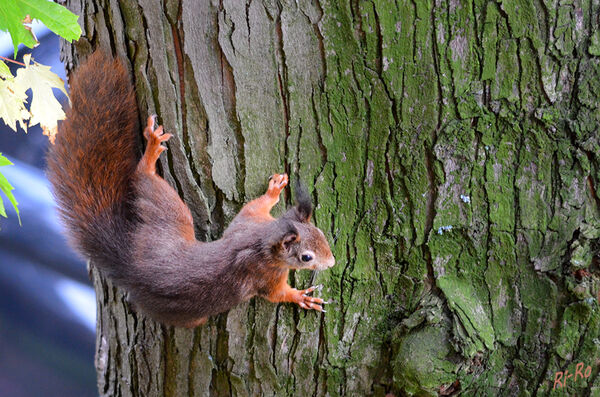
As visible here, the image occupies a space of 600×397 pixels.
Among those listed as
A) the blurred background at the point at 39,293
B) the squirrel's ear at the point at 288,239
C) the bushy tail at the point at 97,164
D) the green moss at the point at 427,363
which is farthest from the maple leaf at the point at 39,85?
the blurred background at the point at 39,293

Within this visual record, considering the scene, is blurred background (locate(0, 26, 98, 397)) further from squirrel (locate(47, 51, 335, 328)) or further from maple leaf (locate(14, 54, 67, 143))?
maple leaf (locate(14, 54, 67, 143))

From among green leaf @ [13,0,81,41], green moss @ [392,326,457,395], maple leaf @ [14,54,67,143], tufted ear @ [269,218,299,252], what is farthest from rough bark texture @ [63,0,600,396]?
green leaf @ [13,0,81,41]

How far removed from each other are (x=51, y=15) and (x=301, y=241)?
2.91 feet

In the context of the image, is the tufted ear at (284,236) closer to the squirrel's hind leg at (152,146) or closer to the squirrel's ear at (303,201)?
the squirrel's ear at (303,201)

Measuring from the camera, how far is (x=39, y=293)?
2.70 m

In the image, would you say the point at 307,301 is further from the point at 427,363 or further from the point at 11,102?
the point at 11,102

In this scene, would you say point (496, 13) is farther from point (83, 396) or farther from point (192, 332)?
point (83, 396)

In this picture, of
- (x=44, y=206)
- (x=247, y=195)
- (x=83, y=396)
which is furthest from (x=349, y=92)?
(x=83, y=396)

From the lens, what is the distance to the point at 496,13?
4.44 feet

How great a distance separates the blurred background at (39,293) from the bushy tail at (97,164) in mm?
1213

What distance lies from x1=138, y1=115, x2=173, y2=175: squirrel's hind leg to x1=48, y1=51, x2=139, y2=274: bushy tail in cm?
7

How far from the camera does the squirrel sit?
1512mm

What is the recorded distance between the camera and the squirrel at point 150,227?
1512 millimetres

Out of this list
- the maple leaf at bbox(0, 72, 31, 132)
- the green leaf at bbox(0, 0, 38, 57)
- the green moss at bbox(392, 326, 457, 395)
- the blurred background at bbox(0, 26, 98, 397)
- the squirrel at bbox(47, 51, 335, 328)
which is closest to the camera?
the green leaf at bbox(0, 0, 38, 57)
